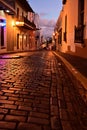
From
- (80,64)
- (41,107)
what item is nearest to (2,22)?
(80,64)

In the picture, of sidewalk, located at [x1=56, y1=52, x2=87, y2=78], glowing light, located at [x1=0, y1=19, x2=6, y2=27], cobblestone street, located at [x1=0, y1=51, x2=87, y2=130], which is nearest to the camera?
cobblestone street, located at [x1=0, y1=51, x2=87, y2=130]

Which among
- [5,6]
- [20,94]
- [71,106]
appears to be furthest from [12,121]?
[5,6]

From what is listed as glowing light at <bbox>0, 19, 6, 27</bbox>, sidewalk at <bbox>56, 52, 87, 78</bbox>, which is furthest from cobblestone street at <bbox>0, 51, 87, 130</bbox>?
glowing light at <bbox>0, 19, 6, 27</bbox>

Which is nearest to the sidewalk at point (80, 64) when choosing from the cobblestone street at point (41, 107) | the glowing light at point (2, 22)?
the cobblestone street at point (41, 107)

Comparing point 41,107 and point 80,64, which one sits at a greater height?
point 80,64

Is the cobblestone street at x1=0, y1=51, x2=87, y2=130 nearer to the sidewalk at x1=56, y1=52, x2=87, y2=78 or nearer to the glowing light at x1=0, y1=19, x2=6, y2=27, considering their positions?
the sidewalk at x1=56, y1=52, x2=87, y2=78

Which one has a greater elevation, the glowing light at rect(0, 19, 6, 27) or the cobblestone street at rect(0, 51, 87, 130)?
the glowing light at rect(0, 19, 6, 27)

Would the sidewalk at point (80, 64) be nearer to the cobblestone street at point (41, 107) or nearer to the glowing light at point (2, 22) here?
the cobblestone street at point (41, 107)

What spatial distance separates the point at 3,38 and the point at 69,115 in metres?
21.6

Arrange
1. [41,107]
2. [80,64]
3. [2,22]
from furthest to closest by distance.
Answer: [2,22] → [80,64] → [41,107]

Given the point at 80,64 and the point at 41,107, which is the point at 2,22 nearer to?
the point at 80,64

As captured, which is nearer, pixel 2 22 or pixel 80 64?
pixel 80 64

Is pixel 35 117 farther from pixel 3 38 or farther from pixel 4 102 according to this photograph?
pixel 3 38

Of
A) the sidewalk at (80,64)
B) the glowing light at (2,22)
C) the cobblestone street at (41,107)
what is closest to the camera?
the cobblestone street at (41,107)
